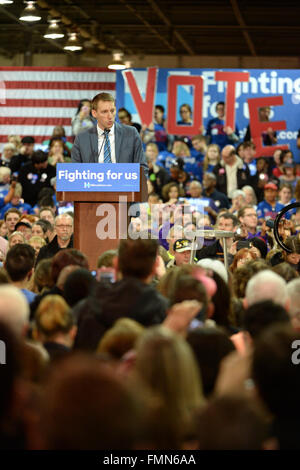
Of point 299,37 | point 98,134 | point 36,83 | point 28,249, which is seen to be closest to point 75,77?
point 36,83

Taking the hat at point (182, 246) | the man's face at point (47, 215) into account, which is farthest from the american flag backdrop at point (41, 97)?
the hat at point (182, 246)

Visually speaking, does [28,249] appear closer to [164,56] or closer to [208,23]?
[208,23]

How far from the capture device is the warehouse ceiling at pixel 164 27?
1424cm

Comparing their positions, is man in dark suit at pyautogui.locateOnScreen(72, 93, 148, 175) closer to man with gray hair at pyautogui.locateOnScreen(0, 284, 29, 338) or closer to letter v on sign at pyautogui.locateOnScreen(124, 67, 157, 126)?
man with gray hair at pyautogui.locateOnScreen(0, 284, 29, 338)

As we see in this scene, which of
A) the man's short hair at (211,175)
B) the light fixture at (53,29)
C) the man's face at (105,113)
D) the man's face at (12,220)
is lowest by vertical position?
the man's face at (105,113)

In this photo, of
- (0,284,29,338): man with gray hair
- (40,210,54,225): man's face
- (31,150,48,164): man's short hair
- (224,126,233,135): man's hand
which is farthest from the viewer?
(224,126,233,135): man's hand

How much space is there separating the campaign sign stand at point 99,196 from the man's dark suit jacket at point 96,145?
402mm

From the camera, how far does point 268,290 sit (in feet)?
11.9

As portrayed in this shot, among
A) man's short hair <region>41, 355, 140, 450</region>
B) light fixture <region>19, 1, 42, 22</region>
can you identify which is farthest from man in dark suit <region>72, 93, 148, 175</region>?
light fixture <region>19, 1, 42, 22</region>

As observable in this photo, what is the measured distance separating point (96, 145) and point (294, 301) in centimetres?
272

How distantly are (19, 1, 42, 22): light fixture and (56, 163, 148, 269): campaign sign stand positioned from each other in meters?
7.67

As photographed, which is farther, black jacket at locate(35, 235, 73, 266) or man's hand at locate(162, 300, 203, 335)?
black jacket at locate(35, 235, 73, 266)

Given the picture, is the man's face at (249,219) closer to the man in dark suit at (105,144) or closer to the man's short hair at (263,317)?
the man in dark suit at (105,144)

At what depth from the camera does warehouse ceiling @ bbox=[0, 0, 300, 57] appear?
1424 centimetres
